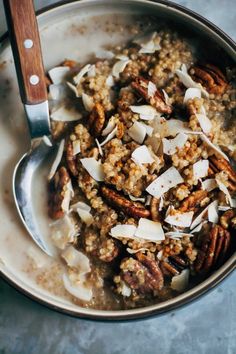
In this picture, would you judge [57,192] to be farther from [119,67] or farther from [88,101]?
[119,67]

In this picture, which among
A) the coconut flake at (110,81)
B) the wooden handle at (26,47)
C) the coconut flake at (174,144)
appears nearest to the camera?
the wooden handle at (26,47)

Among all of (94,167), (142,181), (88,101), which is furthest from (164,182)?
(88,101)

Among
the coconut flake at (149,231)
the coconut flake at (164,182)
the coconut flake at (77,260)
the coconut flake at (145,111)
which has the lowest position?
the coconut flake at (77,260)

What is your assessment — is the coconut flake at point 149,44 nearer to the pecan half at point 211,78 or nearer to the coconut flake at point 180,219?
the pecan half at point 211,78

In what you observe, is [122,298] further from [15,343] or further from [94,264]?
[15,343]

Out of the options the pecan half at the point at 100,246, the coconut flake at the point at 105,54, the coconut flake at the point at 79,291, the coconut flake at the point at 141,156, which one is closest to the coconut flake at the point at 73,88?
the coconut flake at the point at 105,54

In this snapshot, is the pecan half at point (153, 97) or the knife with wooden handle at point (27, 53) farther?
the pecan half at point (153, 97)
